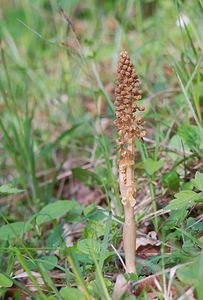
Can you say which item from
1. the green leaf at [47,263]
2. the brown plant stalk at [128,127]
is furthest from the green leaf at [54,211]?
the brown plant stalk at [128,127]

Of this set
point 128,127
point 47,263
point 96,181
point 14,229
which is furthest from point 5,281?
point 96,181

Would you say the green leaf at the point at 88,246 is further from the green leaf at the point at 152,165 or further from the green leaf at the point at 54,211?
the green leaf at the point at 152,165

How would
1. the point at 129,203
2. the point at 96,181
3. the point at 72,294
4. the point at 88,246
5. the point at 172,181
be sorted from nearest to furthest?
1. the point at 72,294
2. the point at 129,203
3. the point at 88,246
4. the point at 172,181
5. the point at 96,181

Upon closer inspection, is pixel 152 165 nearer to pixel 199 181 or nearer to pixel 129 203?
pixel 199 181

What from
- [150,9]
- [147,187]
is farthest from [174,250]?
[150,9]

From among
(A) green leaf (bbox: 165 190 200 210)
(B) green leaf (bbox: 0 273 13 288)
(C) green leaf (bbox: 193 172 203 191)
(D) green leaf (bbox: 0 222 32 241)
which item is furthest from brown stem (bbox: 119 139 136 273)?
(D) green leaf (bbox: 0 222 32 241)

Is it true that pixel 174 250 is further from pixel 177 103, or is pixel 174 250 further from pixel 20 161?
pixel 20 161
